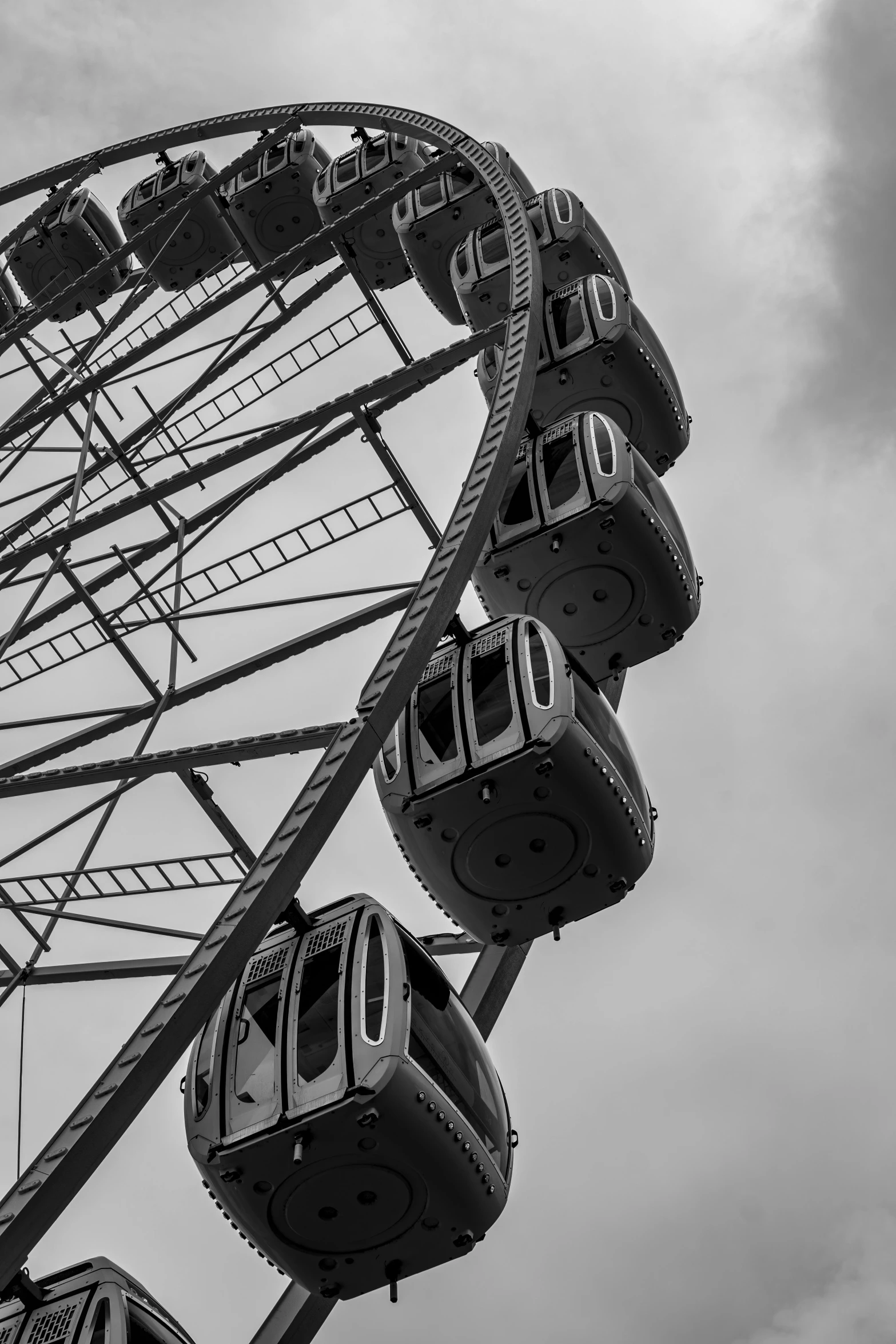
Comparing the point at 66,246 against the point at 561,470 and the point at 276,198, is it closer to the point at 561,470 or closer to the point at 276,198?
the point at 276,198

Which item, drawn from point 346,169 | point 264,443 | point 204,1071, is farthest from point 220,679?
point 346,169

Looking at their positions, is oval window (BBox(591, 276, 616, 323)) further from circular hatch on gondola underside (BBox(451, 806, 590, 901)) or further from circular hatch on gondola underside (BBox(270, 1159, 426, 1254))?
circular hatch on gondola underside (BBox(270, 1159, 426, 1254))

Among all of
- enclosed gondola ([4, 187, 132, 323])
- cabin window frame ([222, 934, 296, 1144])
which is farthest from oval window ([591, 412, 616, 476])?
enclosed gondola ([4, 187, 132, 323])

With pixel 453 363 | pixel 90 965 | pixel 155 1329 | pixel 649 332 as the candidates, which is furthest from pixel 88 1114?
pixel 649 332

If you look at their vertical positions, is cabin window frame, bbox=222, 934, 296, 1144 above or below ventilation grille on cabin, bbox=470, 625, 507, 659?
below

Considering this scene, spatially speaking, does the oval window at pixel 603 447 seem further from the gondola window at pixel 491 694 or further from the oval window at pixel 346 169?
the oval window at pixel 346 169

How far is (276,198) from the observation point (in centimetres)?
1736

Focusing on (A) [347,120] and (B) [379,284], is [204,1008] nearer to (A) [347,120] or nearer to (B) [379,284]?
(A) [347,120]

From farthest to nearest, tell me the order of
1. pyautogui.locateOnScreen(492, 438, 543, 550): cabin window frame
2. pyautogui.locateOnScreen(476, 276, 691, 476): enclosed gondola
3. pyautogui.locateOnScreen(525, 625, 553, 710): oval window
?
pyautogui.locateOnScreen(476, 276, 691, 476): enclosed gondola → pyautogui.locateOnScreen(492, 438, 543, 550): cabin window frame → pyautogui.locateOnScreen(525, 625, 553, 710): oval window

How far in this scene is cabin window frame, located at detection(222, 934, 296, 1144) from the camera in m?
6.31

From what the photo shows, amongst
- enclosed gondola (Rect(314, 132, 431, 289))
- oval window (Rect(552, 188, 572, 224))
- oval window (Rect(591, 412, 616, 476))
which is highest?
enclosed gondola (Rect(314, 132, 431, 289))

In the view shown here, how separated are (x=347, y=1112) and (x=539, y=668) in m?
3.09

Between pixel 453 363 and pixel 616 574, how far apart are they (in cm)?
231

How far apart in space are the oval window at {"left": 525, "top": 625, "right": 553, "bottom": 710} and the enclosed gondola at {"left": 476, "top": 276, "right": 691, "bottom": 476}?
4.15m
